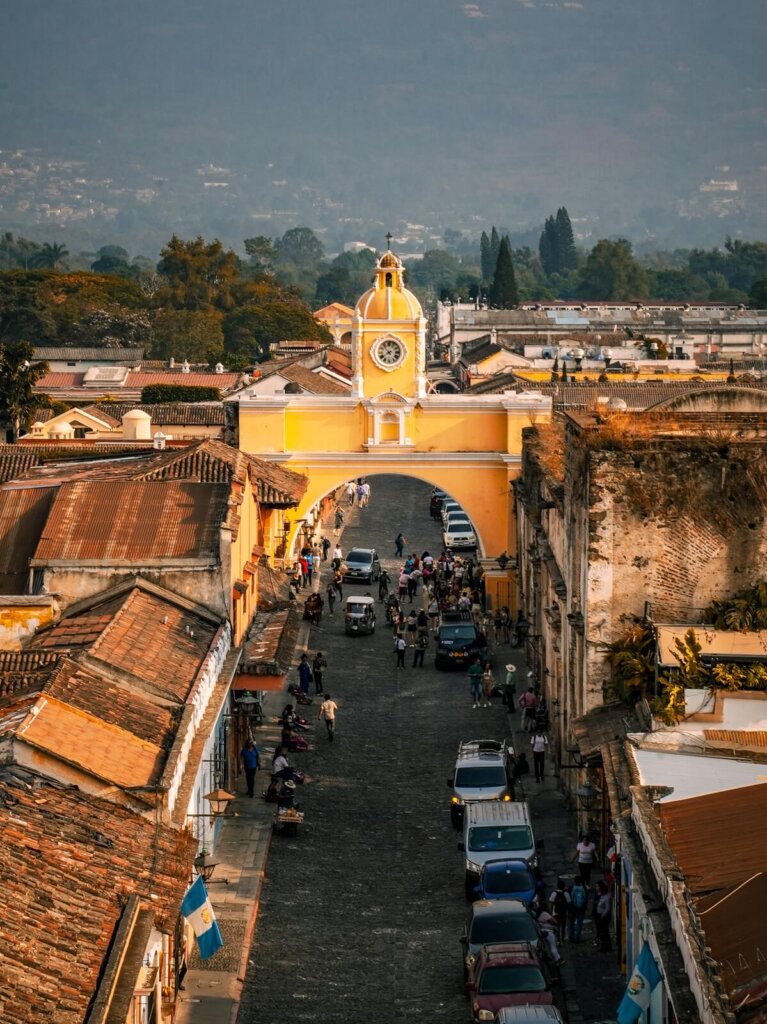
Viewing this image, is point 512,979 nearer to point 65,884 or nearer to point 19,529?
point 65,884

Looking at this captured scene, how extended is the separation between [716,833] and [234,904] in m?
7.69

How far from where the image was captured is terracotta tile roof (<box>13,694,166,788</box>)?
71.7 feet

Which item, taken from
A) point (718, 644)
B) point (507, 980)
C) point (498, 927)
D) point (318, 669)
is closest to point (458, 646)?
point (318, 669)

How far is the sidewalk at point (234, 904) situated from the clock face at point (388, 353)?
1940cm

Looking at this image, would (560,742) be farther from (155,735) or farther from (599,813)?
(155,735)

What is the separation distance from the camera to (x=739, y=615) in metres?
25.7

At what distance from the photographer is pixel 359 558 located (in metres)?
51.7

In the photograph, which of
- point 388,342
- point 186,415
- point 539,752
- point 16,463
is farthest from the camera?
point 186,415

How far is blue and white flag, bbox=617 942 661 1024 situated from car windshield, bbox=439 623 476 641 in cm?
2216

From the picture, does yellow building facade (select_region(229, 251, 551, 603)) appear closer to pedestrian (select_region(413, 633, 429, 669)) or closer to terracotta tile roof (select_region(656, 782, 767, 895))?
pedestrian (select_region(413, 633, 429, 669))

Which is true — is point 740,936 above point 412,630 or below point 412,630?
above

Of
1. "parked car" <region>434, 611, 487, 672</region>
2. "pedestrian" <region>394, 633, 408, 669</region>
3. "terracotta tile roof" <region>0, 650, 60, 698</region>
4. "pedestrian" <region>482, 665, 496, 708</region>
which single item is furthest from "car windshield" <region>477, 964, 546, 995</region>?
"pedestrian" <region>394, 633, 408, 669</region>

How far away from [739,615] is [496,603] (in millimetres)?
23648

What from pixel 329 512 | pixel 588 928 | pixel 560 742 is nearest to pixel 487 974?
pixel 588 928
